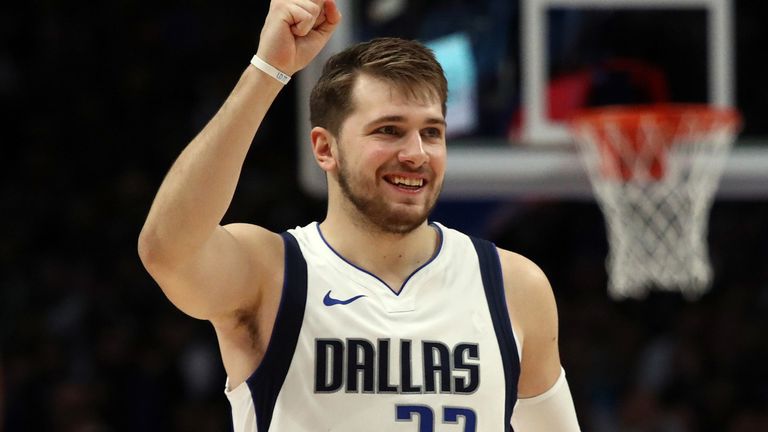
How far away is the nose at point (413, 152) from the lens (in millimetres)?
3025

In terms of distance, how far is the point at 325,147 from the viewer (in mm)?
3227

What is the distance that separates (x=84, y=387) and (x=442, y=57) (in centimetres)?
384

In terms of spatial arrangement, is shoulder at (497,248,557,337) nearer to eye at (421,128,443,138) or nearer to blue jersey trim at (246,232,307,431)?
eye at (421,128,443,138)

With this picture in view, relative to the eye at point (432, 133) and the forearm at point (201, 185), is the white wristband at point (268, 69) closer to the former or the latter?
the forearm at point (201, 185)

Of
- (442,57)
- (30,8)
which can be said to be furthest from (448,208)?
(30,8)

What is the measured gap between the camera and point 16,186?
1004 centimetres

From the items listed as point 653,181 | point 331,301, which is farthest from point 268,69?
point 653,181

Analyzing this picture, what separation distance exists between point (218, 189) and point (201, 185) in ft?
0.13

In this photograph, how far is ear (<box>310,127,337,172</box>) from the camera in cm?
320

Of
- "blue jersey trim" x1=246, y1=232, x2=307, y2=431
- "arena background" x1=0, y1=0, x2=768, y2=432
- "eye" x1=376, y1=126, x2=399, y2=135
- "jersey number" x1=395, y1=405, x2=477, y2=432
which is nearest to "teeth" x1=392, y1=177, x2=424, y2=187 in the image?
"eye" x1=376, y1=126, x2=399, y2=135

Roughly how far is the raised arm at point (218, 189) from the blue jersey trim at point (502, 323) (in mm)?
632

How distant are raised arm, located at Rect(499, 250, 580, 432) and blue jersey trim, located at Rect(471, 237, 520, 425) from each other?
27 millimetres

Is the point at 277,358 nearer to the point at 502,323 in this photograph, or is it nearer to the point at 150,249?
the point at 150,249

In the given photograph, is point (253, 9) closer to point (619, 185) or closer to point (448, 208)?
point (448, 208)
